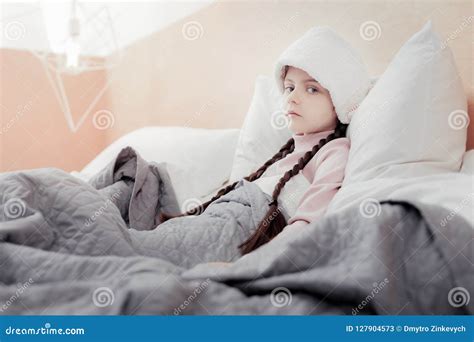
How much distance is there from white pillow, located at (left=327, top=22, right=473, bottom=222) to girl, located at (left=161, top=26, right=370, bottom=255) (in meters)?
0.08

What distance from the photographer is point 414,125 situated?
3.21 feet

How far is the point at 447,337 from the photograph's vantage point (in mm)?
589

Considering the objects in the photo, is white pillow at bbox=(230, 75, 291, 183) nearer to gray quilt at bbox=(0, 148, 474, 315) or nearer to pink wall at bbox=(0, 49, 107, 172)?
gray quilt at bbox=(0, 148, 474, 315)

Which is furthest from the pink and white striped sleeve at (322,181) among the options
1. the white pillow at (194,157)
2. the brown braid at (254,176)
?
the white pillow at (194,157)

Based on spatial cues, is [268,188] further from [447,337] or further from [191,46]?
[191,46]

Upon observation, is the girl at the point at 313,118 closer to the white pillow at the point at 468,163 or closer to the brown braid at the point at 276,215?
the brown braid at the point at 276,215

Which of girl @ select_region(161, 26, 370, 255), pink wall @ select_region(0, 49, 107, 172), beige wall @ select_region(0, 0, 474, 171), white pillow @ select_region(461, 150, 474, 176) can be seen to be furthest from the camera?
pink wall @ select_region(0, 49, 107, 172)

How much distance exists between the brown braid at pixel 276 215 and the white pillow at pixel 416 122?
12 cm

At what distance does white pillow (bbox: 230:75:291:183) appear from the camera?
4.54ft

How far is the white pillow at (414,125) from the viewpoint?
96cm

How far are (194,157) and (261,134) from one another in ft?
0.83

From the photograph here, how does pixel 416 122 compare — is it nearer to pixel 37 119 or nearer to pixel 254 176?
pixel 254 176

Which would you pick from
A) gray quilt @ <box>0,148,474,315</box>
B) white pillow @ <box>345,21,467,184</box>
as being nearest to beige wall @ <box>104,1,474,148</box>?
white pillow @ <box>345,21,467,184</box>

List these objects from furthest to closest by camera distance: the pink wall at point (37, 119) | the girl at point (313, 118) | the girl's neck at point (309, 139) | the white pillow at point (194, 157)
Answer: the pink wall at point (37, 119) < the white pillow at point (194, 157) < the girl's neck at point (309, 139) < the girl at point (313, 118)
